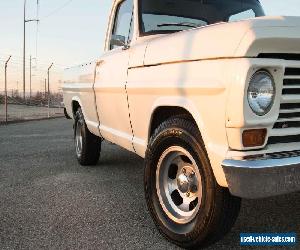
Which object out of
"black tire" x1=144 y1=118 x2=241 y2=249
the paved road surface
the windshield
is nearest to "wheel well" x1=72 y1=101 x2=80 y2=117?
the paved road surface

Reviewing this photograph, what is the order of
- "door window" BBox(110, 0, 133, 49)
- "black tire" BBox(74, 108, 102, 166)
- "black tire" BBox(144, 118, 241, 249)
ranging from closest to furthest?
"black tire" BBox(144, 118, 241, 249)
"door window" BBox(110, 0, 133, 49)
"black tire" BBox(74, 108, 102, 166)

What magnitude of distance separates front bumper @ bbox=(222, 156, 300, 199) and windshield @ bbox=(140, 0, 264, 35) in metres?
2.14

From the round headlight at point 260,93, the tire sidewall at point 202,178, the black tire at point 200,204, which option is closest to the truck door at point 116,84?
the tire sidewall at point 202,178

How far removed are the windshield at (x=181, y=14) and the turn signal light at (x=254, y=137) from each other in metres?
2.04

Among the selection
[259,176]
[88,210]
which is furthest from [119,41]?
[259,176]

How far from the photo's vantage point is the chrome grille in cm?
256

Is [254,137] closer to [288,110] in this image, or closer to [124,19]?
[288,110]

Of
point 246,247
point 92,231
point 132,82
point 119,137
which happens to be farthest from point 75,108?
point 246,247

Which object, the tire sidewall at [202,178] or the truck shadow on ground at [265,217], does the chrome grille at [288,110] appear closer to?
the tire sidewall at [202,178]

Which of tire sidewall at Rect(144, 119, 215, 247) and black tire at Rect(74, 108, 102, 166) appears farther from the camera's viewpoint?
black tire at Rect(74, 108, 102, 166)

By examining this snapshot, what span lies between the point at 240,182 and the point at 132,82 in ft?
5.42

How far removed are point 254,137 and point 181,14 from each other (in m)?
2.21

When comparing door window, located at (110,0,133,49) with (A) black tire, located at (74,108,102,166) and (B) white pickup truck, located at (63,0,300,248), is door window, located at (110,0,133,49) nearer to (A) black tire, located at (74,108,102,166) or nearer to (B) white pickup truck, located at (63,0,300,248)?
(B) white pickup truck, located at (63,0,300,248)

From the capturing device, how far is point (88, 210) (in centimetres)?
399
